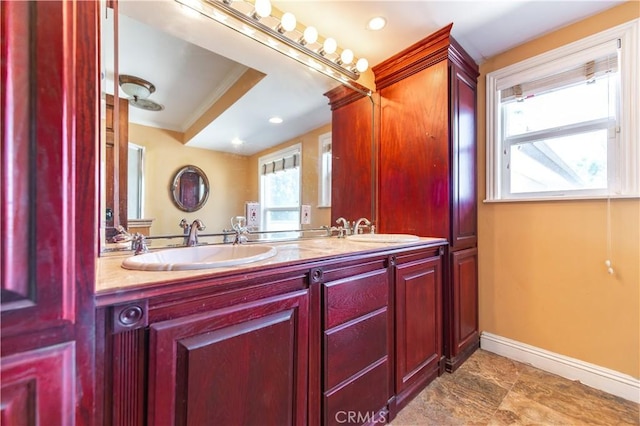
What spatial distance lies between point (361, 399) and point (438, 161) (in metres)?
1.46

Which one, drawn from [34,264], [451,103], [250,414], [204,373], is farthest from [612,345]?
[34,264]

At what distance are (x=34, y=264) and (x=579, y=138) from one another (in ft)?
8.51

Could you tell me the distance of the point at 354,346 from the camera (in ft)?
3.82

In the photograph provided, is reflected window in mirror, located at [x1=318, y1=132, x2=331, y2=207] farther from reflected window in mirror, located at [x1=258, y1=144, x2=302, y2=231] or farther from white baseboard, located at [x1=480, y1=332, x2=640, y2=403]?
white baseboard, located at [x1=480, y1=332, x2=640, y2=403]

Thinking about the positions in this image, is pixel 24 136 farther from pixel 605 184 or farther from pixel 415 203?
pixel 605 184

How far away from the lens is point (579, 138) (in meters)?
1.73

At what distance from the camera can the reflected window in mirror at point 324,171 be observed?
6.37 feet

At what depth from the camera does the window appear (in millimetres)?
1531

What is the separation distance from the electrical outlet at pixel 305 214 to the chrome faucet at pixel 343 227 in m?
0.28

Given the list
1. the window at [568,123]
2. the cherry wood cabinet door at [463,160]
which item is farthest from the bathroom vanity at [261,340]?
the window at [568,123]

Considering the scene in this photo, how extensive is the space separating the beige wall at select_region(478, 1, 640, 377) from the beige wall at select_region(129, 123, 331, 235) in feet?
5.66

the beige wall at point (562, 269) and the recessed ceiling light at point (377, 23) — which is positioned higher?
the recessed ceiling light at point (377, 23)

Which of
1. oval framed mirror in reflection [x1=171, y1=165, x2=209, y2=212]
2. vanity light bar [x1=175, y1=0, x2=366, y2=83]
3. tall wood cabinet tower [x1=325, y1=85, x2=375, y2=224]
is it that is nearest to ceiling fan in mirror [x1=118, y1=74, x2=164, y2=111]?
oval framed mirror in reflection [x1=171, y1=165, x2=209, y2=212]

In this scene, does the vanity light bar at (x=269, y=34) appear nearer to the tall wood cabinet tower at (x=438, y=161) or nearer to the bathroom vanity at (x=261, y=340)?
the tall wood cabinet tower at (x=438, y=161)
